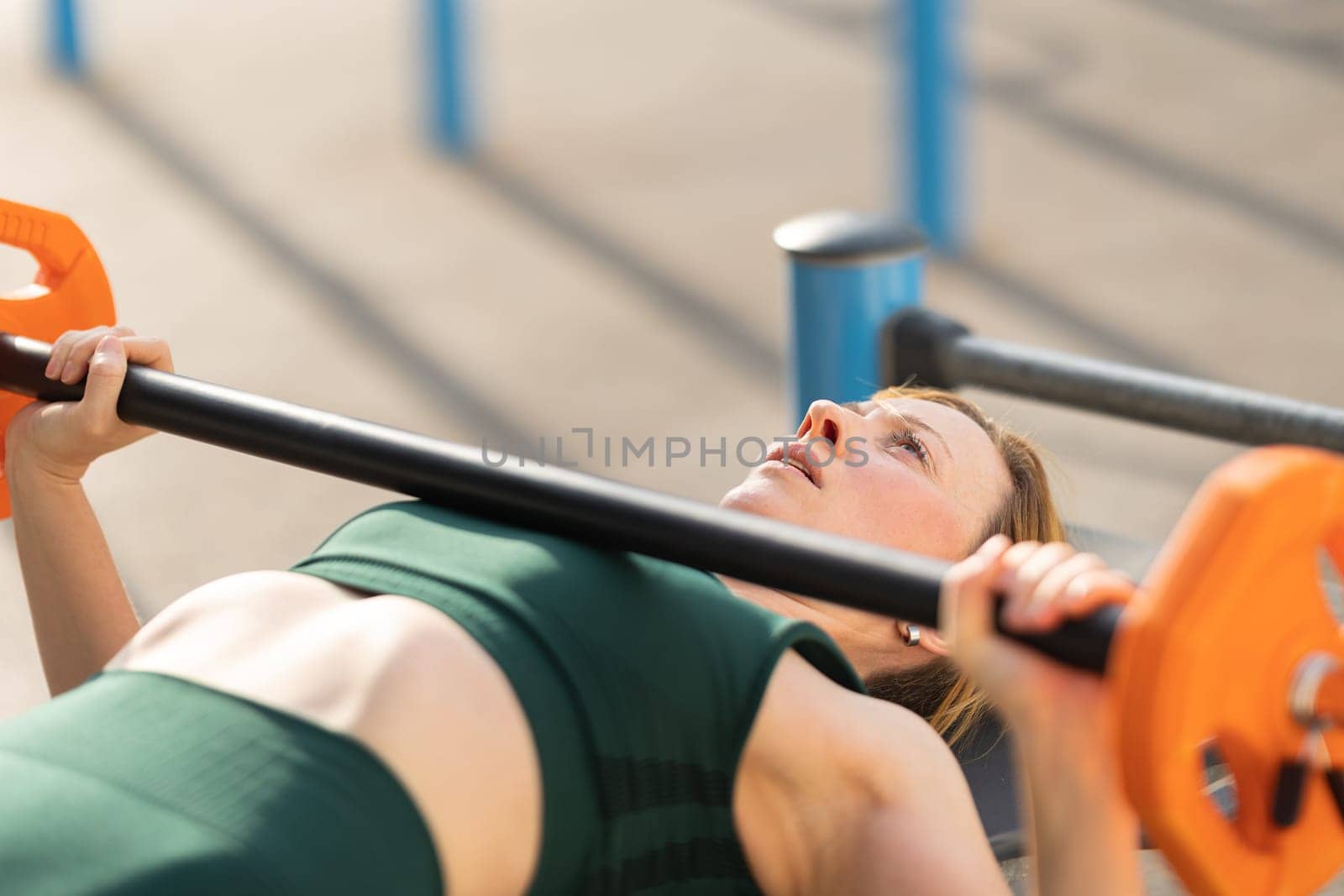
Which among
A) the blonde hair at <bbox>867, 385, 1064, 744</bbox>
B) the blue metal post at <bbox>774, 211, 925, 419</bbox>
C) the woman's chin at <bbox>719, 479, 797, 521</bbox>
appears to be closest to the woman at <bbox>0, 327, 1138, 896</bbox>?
the woman's chin at <bbox>719, 479, 797, 521</bbox>

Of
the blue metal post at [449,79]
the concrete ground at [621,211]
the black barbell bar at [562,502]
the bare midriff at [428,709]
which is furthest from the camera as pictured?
the blue metal post at [449,79]

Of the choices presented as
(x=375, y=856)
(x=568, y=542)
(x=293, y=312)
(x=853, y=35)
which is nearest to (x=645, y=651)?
(x=568, y=542)

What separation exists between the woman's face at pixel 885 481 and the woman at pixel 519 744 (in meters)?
0.19

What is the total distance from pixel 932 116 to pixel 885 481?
8.94 feet

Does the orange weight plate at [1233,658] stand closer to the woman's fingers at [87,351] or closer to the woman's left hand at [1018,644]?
the woman's left hand at [1018,644]

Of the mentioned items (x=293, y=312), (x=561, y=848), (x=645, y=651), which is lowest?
(x=293, y=312)

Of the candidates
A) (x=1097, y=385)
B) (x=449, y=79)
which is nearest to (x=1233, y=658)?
(x=1097, y=385)

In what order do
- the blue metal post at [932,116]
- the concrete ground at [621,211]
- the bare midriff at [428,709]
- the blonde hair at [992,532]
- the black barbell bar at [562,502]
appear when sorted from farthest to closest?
the blue metal post at [932,116] < the concrete ground at [621,211] < the blonde hair at [992,532] < the bare midriff at [428,709] < the black barbell bar at [562,502]

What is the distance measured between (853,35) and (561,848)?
4813 millimetres

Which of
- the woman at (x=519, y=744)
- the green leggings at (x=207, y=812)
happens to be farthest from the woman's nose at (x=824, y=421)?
the green leggings at (x=207, y=812)

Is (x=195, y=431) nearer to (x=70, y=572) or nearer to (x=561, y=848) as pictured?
(x=70, y=572)

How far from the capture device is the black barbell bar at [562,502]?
96cm

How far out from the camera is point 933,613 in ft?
3.10

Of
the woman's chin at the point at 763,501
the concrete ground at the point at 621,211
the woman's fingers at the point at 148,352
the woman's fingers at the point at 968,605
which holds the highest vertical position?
the woman's fingers at the point at 148,352
